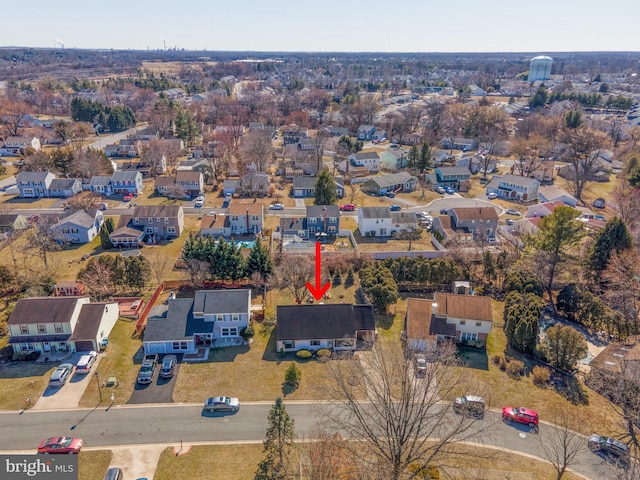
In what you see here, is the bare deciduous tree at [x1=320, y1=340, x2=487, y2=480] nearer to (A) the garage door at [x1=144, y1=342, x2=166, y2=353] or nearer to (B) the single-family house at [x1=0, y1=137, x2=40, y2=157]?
(A) the garage door at [x1=144, y1=342, x2=166, y2=353]

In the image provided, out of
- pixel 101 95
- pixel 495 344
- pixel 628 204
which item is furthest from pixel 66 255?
pixel 101 95

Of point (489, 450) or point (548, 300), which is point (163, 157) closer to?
point (548, 300)

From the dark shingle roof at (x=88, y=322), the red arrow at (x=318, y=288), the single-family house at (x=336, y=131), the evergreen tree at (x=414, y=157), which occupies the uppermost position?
the single-family house at (x=336, y=131)

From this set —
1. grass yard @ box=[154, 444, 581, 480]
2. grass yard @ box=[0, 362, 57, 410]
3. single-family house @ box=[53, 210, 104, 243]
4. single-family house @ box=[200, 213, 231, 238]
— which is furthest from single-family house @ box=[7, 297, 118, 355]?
single-family house @ box=[200, 213, 231, 238]

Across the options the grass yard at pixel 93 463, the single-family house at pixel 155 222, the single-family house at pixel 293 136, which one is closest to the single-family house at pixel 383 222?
the single-family house at pixel 155 222

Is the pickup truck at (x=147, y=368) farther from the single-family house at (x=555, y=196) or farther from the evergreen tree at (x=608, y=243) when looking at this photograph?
the single-family house at (x=555, y=196)

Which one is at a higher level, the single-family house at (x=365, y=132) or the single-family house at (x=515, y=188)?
the single-family house at (x=365, y=132)
